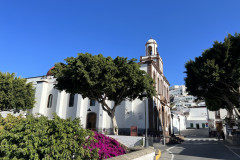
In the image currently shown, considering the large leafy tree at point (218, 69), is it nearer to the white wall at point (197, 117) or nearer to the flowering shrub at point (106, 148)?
the flowering shrub at point (106, 148)

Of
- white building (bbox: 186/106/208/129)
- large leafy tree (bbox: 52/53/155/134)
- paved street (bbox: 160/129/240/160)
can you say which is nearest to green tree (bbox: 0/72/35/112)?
large leafy tree (bbox: 52/53/155/134)

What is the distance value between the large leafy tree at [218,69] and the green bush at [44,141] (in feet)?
50.8

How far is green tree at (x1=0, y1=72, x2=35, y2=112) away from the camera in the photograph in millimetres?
25141

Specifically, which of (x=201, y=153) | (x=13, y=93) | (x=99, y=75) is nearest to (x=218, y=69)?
(x=201, y=153)

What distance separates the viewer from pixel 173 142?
72.7 feet

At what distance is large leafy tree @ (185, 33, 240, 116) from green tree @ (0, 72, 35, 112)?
24076mm

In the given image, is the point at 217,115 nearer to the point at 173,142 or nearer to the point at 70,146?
the point at 173,142

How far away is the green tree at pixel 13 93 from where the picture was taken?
990 inches

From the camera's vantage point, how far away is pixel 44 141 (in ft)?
14.2

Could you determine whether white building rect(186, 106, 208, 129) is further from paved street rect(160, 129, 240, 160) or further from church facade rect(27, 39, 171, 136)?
paved street rect(160, 129, 240, 160)

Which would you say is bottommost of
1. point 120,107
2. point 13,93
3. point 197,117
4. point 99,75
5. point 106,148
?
point 106,148

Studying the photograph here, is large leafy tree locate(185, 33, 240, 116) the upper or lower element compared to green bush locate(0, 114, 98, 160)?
upper

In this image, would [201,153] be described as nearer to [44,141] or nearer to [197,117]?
[44,141]

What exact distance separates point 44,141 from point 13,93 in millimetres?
25653
